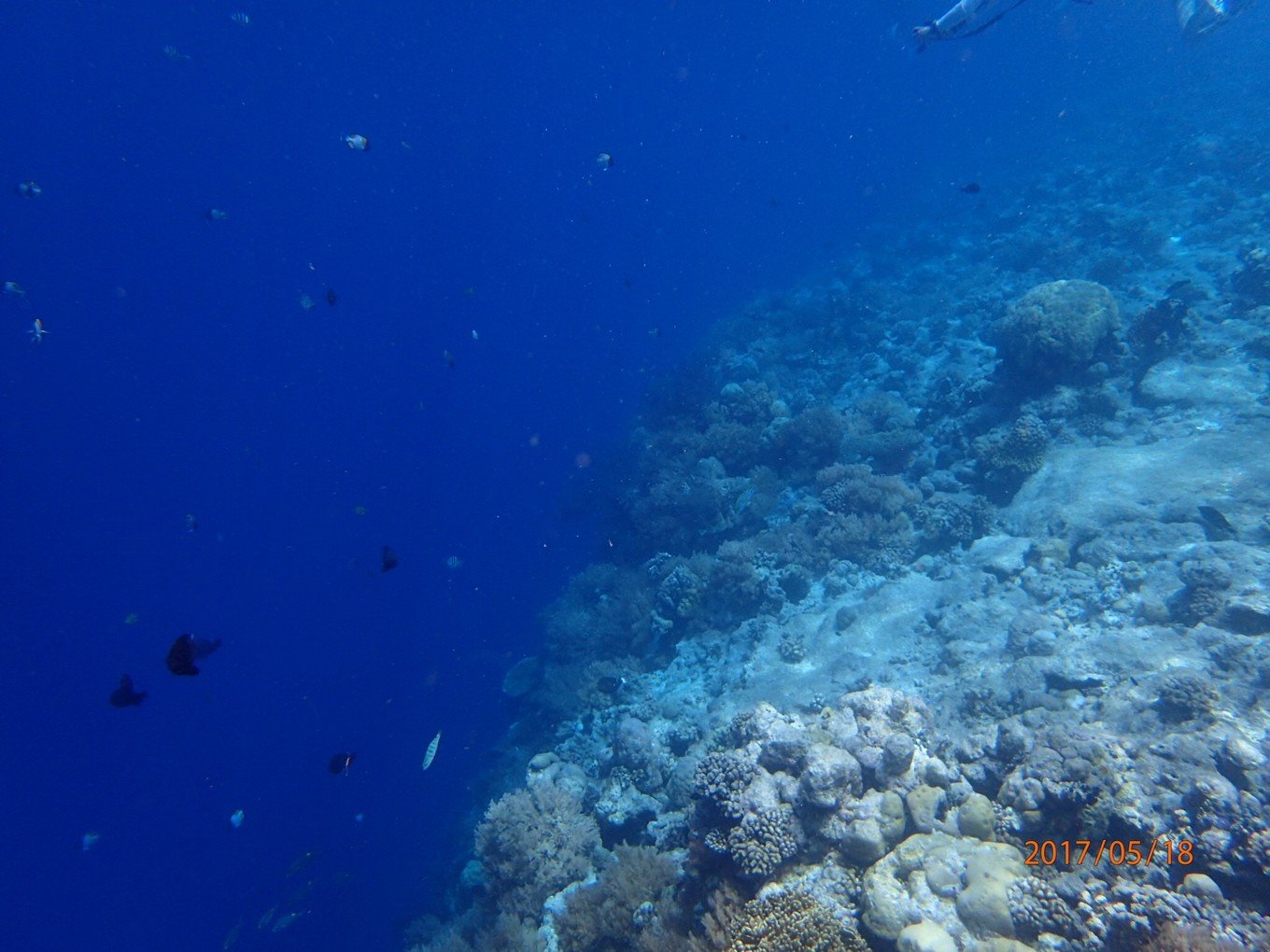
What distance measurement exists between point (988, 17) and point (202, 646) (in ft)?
78.5

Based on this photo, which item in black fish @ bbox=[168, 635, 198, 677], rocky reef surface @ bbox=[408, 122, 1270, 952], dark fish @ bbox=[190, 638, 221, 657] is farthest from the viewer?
dark fish @ bbox=[190, 638, 221, 657]

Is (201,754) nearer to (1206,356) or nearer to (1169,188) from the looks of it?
(1206,356)

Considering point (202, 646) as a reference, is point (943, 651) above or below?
below

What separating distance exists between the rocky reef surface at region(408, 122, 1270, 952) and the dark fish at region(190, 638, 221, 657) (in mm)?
4722

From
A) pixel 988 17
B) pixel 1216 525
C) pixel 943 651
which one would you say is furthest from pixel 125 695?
pixel 988 17

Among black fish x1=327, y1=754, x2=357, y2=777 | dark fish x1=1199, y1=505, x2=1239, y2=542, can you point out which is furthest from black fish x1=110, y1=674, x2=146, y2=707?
dark fish x1=1199, y1=505, x2=1239, y2=542

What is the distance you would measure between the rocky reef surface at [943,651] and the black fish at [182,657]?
4755 mm

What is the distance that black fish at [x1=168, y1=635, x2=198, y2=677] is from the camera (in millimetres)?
5555

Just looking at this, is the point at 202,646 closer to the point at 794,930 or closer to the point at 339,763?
the point at 339,763

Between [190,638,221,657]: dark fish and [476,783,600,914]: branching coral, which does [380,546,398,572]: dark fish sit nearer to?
[190,638,221,657]: dark fish

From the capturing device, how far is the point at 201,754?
35125 mm

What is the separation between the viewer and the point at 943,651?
8.52 metres

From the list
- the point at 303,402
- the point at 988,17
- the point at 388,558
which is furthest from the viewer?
the point at 303,402

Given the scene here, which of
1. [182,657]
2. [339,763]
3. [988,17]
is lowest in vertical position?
[339,763]
